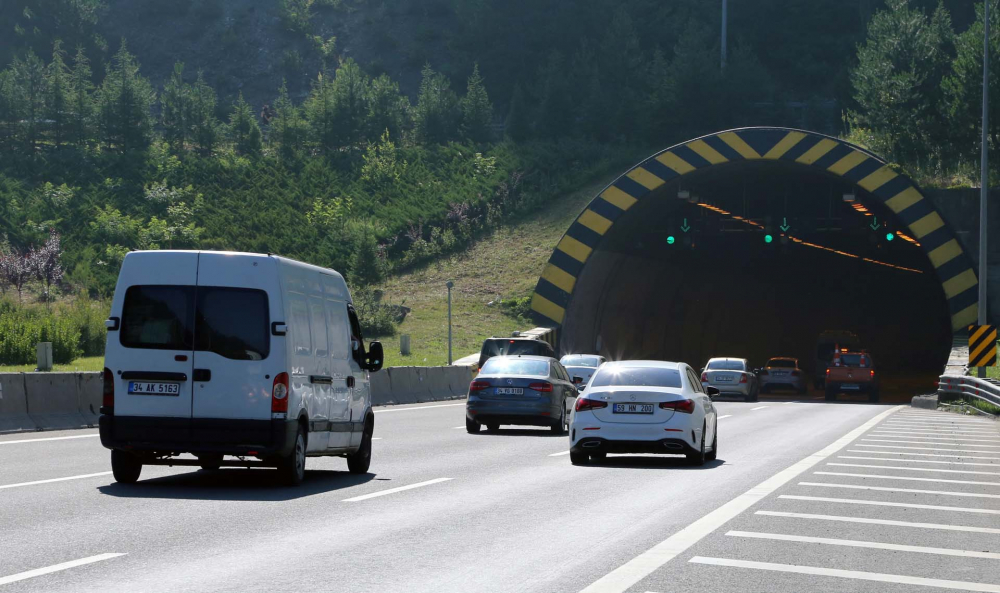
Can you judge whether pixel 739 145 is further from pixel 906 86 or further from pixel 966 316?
pixel 906 86

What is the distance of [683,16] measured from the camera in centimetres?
11694

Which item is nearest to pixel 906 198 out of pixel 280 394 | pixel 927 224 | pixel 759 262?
pixel 927 224

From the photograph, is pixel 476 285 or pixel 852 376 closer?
pixel 852 376

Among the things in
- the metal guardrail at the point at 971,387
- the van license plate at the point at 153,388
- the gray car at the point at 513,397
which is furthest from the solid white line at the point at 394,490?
the metal guardrail at the point at 971,387

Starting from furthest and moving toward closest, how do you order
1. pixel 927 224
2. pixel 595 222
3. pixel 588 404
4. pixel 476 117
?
pixel 476 117 < pixel 595 222 < pixel 927 224 < pixel 588 404

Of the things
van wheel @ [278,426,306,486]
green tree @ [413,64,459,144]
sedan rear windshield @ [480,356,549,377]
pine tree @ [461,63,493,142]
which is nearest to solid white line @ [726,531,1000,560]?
van wheel @ [278,426,306,486]

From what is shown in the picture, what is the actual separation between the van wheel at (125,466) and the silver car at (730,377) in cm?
3123

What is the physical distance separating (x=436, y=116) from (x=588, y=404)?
248 ft

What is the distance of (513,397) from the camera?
78.6ft

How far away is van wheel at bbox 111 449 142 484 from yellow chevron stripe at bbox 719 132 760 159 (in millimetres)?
34506

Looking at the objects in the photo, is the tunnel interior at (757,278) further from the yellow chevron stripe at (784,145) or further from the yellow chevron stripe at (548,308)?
the yellow chevron stripe at (784,145)

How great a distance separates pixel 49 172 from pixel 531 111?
3478 centimetres

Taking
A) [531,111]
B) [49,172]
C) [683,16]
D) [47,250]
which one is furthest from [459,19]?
[47,250]

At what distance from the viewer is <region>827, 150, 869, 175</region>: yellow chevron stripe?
44.3 metres
